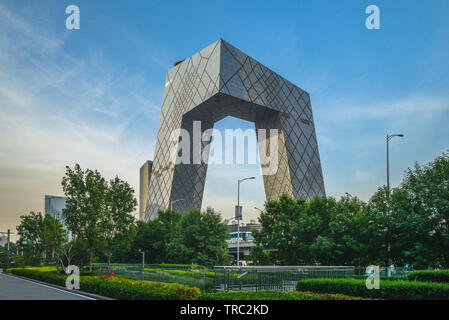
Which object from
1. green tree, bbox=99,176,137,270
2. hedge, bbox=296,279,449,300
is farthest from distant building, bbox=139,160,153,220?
hedge, bbox=296,279,449,300

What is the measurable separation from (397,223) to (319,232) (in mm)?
8614

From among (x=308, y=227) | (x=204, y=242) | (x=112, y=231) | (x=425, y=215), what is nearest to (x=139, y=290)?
(x=112, y=231)

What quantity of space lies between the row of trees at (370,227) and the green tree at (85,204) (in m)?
16.4

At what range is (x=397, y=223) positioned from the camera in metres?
24.9

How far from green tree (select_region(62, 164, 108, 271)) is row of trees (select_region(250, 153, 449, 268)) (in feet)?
53.7

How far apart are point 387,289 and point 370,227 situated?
12.6 m

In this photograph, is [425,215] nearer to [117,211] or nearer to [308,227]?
[308,227]

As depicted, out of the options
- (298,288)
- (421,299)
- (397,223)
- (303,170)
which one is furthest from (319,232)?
(303,170)

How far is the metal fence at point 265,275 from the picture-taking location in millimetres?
19156

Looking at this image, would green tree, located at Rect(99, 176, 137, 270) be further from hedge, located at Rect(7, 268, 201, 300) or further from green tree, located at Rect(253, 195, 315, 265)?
green tree, located at Rect(253, 195, 315, 265)

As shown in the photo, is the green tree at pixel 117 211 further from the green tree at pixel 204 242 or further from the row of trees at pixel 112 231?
the green tree at pixel 204 242

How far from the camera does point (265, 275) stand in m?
21.2
